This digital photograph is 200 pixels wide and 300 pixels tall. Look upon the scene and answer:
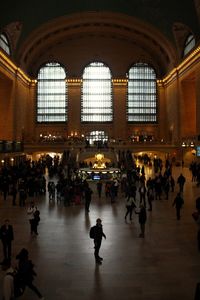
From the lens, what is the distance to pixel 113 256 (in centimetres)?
906

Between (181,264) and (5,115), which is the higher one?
(5,115)

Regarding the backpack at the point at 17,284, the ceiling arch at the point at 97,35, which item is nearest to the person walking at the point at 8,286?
the backpack at the point at 17,284

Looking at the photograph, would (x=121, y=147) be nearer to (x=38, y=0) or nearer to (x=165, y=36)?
(x=165, y=36)

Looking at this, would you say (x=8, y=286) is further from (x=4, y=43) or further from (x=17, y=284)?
(x=4, y=43)

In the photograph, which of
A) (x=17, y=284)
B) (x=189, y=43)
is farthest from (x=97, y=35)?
(x=17, y=284)

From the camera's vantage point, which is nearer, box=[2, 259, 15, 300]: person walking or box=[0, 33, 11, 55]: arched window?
box=[2, 259, 15, 300]: person walking

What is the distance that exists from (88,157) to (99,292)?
28.8m

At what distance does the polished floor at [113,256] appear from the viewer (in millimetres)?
6984

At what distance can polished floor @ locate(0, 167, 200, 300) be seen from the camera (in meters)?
6.98

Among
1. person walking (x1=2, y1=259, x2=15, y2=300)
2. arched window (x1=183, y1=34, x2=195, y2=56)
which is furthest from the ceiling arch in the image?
person walking (x1=2, y1=259, x2=15, y2=300)

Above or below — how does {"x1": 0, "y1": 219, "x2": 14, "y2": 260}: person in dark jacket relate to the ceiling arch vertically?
below

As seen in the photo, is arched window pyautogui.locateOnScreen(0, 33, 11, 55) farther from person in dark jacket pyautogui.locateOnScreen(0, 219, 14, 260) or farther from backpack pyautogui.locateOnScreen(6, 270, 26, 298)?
backpack pyautogui.locateOnScreen(6, 270, 26, 298)

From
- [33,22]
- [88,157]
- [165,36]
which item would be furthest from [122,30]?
[88,157]

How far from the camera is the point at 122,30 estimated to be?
46.0 m
